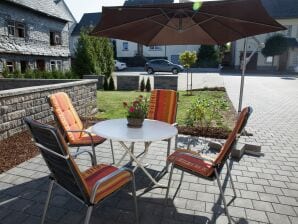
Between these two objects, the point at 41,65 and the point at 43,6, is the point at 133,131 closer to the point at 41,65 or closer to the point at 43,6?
the point at 41,65

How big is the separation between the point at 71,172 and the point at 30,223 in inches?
43.0

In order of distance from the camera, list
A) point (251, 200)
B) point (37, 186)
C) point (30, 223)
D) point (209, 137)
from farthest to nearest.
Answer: point (209, 137)
point (37, 186)
point (251, 200)
point (30, 223)

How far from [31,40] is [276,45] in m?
26.4

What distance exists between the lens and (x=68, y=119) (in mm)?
4023

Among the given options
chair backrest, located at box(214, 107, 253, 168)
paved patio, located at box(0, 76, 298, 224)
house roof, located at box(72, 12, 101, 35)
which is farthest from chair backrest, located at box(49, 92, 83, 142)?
house roof, located at box(72, 12, 101, 35)

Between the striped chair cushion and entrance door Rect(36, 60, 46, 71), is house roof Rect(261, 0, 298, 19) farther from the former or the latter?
the striped chair cushion

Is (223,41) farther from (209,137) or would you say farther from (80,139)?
(80,139)

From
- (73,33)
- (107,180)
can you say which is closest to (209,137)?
(107,180)

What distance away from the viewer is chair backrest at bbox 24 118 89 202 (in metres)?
2.02

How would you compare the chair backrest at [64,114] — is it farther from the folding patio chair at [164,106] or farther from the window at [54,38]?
the window at [54,38]

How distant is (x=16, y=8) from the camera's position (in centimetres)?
1814

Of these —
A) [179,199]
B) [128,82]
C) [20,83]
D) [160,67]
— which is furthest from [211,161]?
[160,67]

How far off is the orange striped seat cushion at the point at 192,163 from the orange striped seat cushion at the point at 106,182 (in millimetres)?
694

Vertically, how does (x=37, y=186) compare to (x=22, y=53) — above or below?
below
